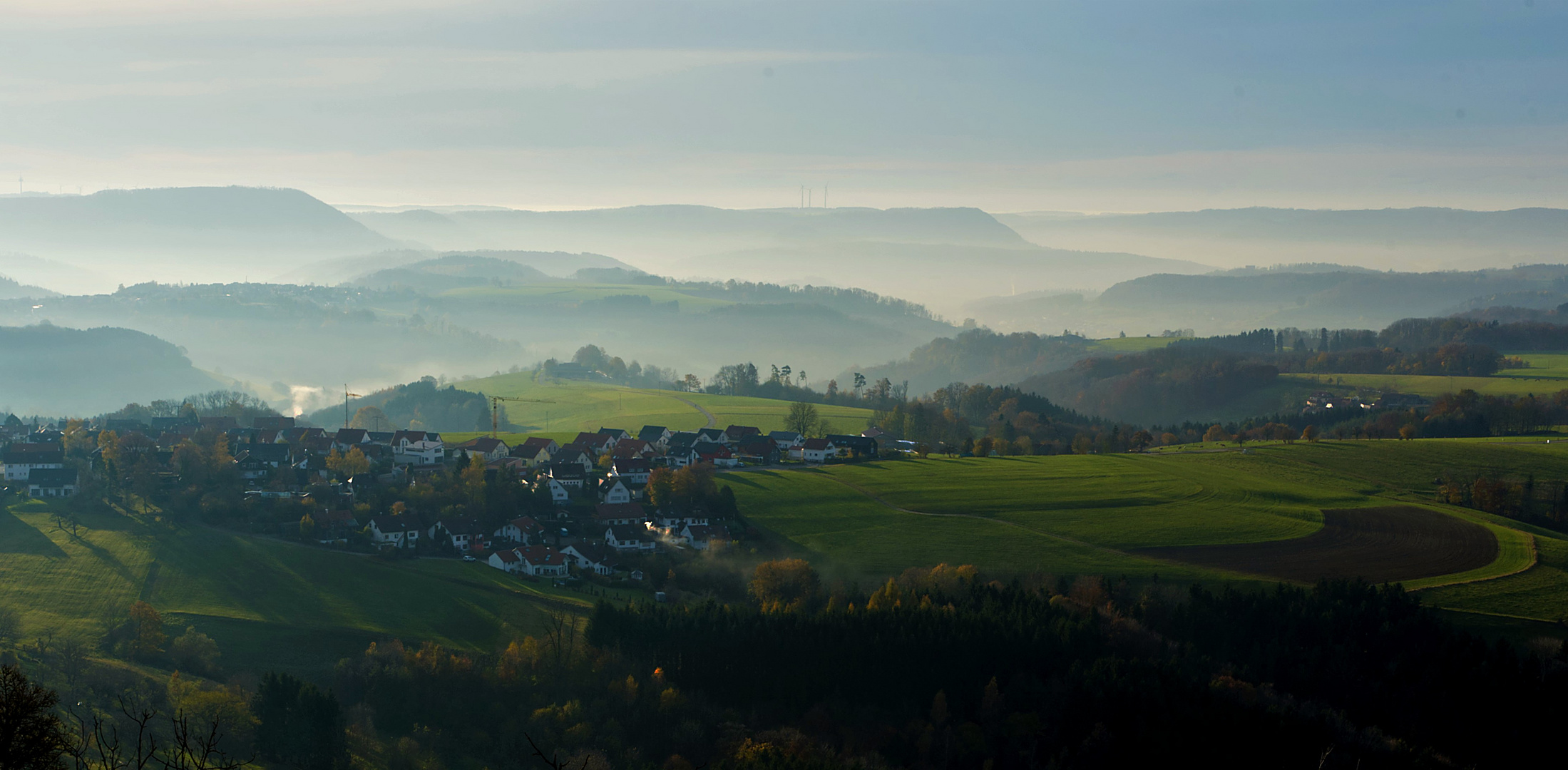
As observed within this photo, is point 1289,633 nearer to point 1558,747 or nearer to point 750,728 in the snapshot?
point 1558,747

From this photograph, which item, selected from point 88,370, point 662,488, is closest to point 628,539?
point 662,488

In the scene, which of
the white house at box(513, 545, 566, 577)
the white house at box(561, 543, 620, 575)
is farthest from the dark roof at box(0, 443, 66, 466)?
the white house at box(561, 543, 620, 575)

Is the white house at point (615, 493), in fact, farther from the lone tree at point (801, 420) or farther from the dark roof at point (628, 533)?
the lone tree at point (801, 420)

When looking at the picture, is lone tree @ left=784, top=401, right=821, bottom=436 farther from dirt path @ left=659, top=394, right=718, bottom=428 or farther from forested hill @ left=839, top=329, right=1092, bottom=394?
forested hill @ left=839, top=329, right=1092, bottom=394

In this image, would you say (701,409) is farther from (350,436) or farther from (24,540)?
(24,540)

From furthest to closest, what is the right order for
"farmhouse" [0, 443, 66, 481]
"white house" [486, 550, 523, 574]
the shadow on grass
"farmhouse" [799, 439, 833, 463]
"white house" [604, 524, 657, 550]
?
"farmhouse" [799, 439, 833, 463]
"farmhouse" [0, 443, 66, 481]
"white house" [604, 524, 657, 550]
"white house" [486, 550, 523, 574]
the shadow on grass

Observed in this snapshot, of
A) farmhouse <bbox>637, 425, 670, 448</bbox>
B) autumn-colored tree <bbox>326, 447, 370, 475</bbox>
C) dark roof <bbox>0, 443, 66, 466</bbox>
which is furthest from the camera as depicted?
farmhouse <bbox>637, 425, 670, 448</bbox>

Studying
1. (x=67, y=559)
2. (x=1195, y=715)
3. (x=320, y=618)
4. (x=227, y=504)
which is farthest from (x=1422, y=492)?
(x=67, y=559)
